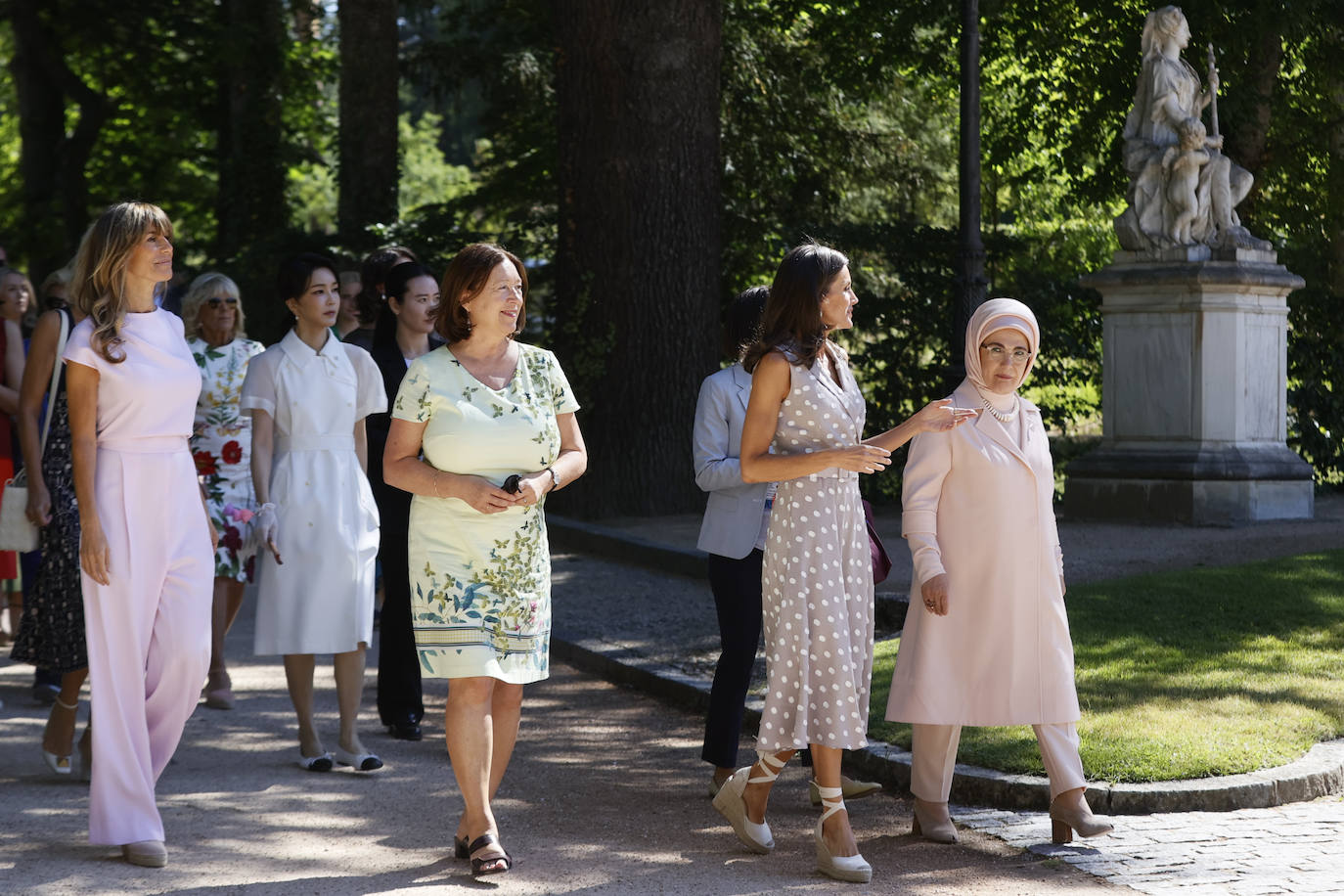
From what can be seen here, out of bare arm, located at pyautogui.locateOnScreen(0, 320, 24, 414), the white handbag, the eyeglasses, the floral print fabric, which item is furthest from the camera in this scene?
bare arm, located at pyautogui.locateOnScreen(0, 320, 24, 414)

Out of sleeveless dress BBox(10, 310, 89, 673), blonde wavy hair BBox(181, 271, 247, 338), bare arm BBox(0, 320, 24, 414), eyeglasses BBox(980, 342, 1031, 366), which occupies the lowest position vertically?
sleeveless dress BBox(10, 310, 89, 673)

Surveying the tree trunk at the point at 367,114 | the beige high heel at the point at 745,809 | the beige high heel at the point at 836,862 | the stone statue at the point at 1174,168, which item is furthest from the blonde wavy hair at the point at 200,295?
the tree trunk at the point at 367,114

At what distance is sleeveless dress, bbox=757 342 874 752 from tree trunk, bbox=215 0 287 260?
19.0 m

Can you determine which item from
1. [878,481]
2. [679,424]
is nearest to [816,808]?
[679,424]

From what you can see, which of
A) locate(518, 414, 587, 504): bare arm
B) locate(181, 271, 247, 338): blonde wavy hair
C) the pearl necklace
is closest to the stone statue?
locate(181, 271, 247, 338): blonde wavy hair

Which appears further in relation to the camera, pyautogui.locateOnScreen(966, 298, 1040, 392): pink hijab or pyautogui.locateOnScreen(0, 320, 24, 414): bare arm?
pyautogui.locateOnScreen(0, 320, 24, 414): bare arm

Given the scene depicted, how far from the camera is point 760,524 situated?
6.03 m

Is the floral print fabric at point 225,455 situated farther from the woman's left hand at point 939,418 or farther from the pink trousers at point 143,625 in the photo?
the woman's left hand at point 939,418

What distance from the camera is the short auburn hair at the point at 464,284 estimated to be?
5.34 m

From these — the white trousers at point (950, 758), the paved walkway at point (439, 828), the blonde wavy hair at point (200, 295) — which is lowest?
the paved walkway at point (439, 828)

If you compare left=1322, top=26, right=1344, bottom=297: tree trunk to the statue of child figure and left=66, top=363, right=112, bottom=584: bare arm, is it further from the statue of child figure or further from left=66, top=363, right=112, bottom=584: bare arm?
left=66, top=363, right=112, bottom=584: bare arm

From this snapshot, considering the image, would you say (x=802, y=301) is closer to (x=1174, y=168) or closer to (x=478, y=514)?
(x=478, y=514)

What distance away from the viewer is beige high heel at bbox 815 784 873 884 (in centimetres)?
501

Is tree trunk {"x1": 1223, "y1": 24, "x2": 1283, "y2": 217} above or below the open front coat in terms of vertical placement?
above
